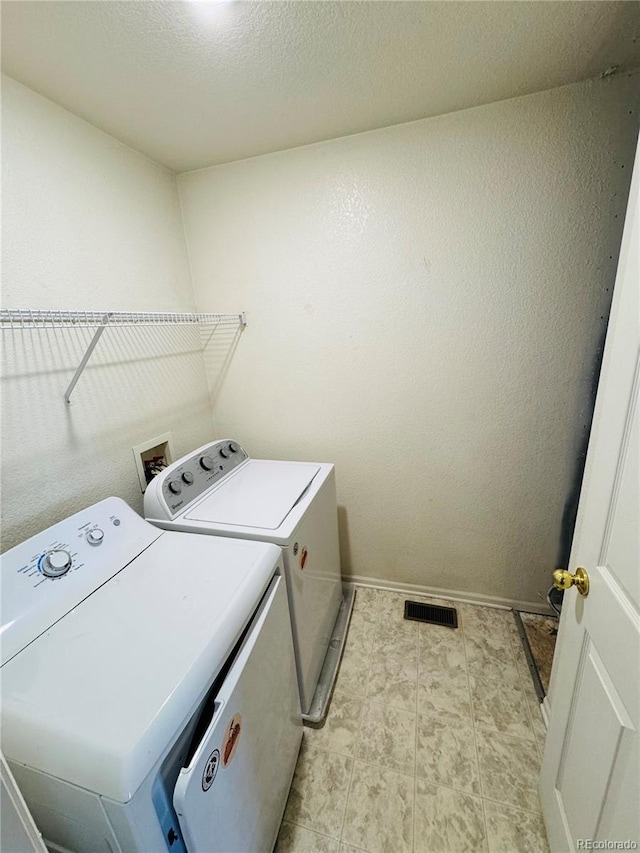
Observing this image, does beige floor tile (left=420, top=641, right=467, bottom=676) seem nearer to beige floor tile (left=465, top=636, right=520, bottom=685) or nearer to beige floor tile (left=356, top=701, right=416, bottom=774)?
beige floor tile (left=465, top=636, right=520, bottom=685)

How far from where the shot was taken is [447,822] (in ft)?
3.67

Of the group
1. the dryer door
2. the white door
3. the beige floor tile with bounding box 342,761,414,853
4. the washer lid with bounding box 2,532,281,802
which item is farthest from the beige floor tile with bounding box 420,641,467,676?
the washer lid with bounding box 2,532,281,802

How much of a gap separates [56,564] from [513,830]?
1664 mm

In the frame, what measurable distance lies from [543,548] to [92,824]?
1.98 metres

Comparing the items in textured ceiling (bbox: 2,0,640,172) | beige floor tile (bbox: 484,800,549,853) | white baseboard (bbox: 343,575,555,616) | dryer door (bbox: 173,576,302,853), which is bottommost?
beige floor tile (bbox: 484,800,549,853)

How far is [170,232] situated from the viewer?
1.75 m

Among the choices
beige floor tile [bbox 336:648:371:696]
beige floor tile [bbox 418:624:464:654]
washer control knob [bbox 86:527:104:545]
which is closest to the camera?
washer control knob [bbox 86:527:104:545]

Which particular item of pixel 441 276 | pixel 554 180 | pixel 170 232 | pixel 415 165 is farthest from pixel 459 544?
pixel 170 232

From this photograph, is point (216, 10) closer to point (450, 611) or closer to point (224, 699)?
point (224, 699)

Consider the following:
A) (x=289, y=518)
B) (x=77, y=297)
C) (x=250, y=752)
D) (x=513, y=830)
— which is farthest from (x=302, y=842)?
(x=77, y=297)

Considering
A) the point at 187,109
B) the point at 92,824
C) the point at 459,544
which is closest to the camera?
the point at 92,824

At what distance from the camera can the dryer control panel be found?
1342 mm

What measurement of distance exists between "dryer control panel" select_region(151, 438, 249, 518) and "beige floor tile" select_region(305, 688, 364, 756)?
110 centimetres

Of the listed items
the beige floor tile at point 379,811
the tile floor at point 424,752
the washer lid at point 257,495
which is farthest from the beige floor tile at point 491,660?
the washer lid at point 257,495
